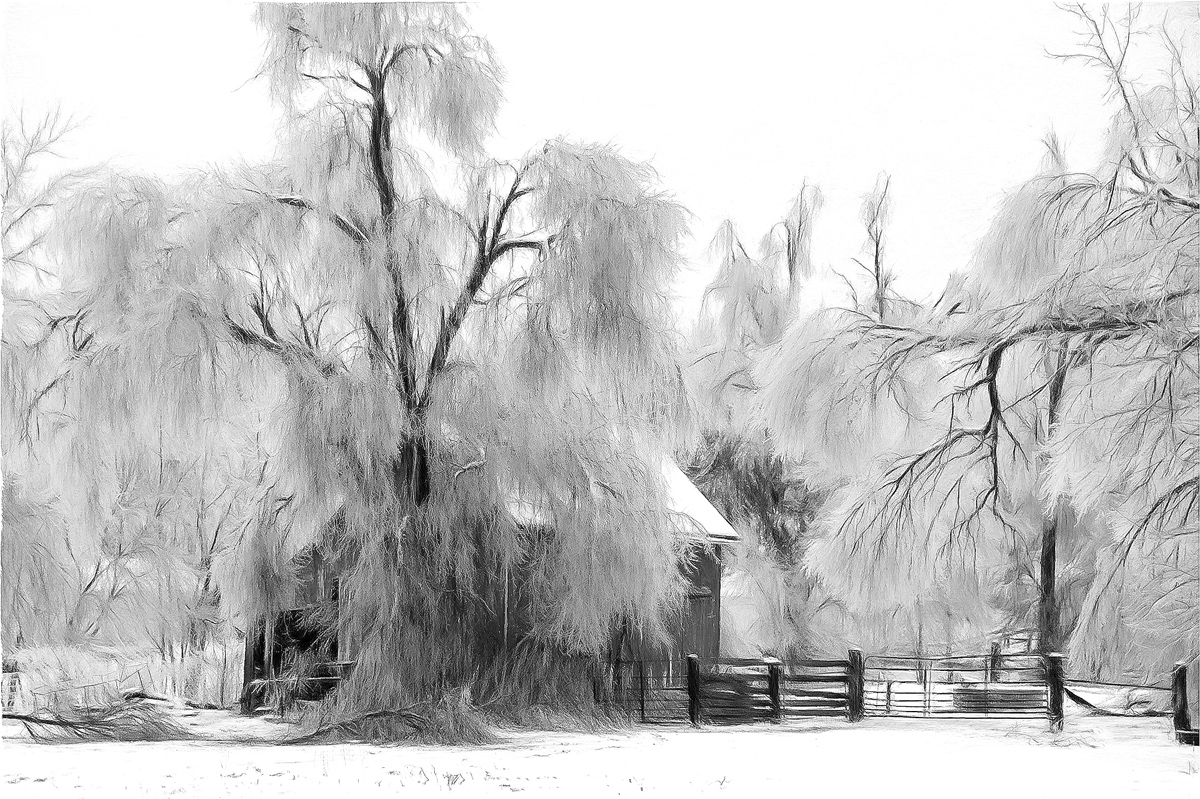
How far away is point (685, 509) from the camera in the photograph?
7.02 m

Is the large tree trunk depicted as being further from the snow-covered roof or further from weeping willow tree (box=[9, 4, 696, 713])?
weeping willow tree (box=[9, 4, 696, 713])

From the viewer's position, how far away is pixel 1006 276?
6188mm

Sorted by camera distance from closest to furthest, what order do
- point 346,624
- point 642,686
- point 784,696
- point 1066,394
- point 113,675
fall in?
point 1066,394, point 346,624, point 113,675, point 642,686, point 784,696

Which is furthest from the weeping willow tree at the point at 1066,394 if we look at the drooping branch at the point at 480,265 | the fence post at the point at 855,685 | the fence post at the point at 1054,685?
the drooping branch at the point at 480,265

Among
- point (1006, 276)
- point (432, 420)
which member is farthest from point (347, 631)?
point (1006, 276)

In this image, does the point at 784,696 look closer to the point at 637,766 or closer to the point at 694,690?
the point at 694,690

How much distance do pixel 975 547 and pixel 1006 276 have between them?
1582mm

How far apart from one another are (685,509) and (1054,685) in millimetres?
2361

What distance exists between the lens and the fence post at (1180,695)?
5.64m

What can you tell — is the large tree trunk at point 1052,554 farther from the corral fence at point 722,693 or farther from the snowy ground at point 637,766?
the corral fence at point 722,693

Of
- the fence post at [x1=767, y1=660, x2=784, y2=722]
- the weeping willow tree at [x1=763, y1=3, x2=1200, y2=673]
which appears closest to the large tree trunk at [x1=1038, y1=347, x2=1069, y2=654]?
the weeping willow tree at [x1=763, y1=3, x2=1200, y2=673]

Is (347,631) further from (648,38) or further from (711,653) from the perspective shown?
(648,38)

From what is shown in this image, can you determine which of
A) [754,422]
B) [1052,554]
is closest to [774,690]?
[754,422]

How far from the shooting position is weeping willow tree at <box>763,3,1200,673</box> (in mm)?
5609
